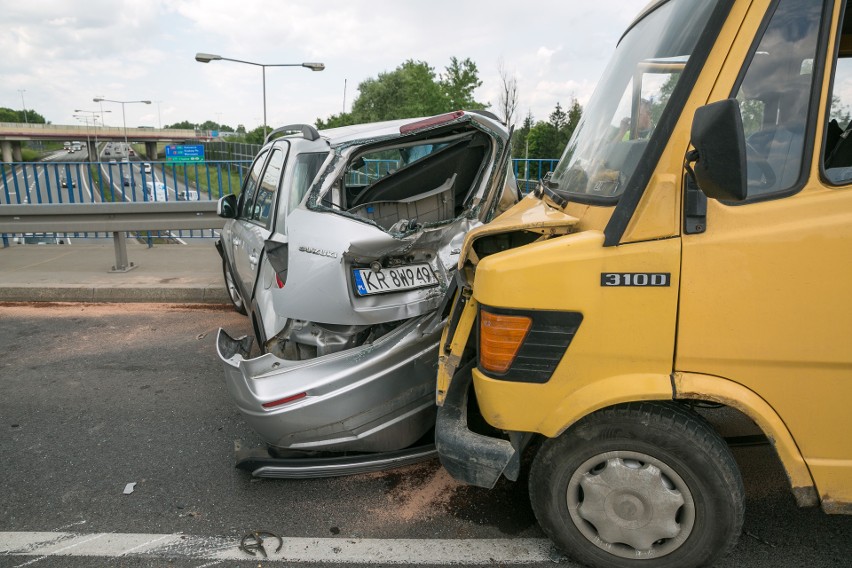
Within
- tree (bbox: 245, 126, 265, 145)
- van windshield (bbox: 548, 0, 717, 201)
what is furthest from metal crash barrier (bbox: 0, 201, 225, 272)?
tree (bbox: 245, 126, 265, 145)

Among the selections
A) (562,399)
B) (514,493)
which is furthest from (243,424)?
(562,399)

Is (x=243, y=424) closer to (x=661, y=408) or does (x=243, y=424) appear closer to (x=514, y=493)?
(x=514, y=493)

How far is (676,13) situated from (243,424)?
11.6 ft

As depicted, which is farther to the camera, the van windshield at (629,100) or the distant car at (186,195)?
the distant car at (186,195)

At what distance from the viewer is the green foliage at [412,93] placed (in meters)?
55.9

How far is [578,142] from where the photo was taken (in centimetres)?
309

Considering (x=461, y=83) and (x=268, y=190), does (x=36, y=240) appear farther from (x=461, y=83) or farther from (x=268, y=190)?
(x=461, y=83)

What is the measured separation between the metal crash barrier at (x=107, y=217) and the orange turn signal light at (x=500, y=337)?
662 centimetres

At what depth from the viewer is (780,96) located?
2164mm

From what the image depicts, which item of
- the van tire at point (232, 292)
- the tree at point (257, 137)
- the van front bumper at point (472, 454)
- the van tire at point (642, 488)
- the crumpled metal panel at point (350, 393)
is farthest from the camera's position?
the tree at point (257, 137)

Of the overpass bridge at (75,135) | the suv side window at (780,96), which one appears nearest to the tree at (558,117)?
the suv side window at (780,96)

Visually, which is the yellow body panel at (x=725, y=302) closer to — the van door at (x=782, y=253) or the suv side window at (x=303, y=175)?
the van door at (x=782, y=253)

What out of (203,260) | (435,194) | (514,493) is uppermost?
(435,194)

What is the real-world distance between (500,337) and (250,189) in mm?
4093
